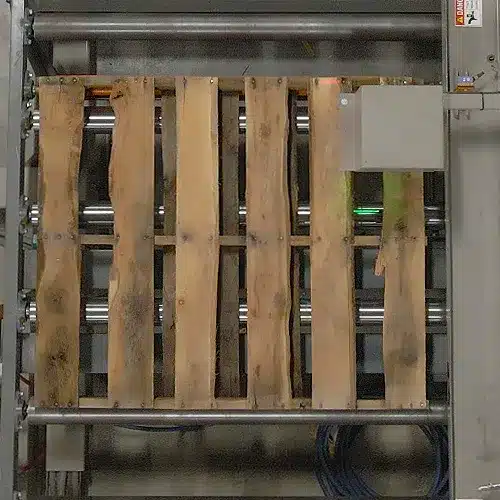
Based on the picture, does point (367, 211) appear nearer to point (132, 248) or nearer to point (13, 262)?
point (132, 248)

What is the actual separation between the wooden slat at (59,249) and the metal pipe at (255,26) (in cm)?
22

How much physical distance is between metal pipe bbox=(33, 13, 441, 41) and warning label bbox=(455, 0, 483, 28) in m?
0.22

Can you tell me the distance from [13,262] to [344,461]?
116 cm

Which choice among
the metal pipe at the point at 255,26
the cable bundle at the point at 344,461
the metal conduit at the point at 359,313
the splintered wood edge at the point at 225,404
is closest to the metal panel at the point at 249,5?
the metal pipe at the point at 255,26

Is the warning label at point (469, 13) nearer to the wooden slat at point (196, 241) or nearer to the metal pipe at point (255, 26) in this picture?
the metal pipe at point (255, 26)

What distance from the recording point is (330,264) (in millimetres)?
1599

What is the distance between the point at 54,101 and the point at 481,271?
115 cm

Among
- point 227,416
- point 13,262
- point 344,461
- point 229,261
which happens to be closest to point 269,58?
point 229,261

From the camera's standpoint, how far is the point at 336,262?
5.24 ft

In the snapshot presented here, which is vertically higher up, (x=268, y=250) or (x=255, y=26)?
(x=255, y=26)

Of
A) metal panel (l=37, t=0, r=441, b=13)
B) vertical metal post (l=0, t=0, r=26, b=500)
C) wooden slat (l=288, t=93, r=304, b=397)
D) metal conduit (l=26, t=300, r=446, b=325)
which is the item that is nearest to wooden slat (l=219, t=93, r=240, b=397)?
metal conduit (l=26, t=300, r=446, b=325)

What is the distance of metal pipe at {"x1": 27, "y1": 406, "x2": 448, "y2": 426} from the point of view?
5.12 ft

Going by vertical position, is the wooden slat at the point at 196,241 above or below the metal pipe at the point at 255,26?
below

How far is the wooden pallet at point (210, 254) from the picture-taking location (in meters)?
1.58
